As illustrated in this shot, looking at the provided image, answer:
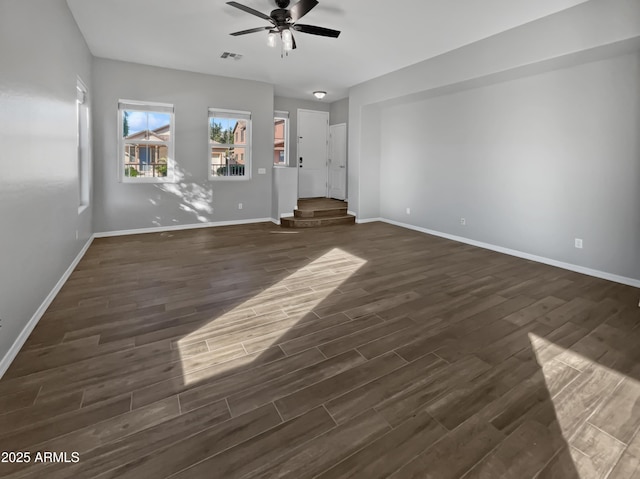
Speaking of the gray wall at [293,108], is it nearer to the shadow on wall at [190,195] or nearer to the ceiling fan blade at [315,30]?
the shadow on wall at [190,195]

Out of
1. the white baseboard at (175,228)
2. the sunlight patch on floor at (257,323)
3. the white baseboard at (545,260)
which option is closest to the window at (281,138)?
the white baseboard at (175,228)

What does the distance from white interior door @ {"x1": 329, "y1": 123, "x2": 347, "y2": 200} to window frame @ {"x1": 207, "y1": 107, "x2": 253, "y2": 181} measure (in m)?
2.84

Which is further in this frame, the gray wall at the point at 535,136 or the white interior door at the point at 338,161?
the white interior door at the point at 338,161

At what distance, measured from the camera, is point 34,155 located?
8.94 ft

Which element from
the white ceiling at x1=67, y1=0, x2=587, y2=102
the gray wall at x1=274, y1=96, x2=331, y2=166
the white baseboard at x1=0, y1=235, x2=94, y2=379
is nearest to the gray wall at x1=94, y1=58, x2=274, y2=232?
the white ceiling at x1=67, y1=0, x2=587, y2=102

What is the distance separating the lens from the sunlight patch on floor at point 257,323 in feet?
7.47

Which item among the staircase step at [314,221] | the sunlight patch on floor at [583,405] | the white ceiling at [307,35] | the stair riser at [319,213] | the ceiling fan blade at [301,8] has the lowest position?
the sunlight patch on floor at [583,405]

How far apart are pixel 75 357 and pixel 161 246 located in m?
3.22

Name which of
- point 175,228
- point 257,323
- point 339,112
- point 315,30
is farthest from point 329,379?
point 339,112

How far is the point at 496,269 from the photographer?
4.33 metres

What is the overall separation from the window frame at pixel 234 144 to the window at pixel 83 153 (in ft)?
6.48

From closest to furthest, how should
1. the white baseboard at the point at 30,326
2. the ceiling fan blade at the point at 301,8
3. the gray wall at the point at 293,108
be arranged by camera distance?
1. the white baseboard at the point at 30,326
2. the ceiling fan blade at the point at 301,8
3. the gray wall at the point at 293,108

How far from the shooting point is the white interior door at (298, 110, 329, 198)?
8992 millimetres

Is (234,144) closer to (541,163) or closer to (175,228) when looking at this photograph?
(175,228)
